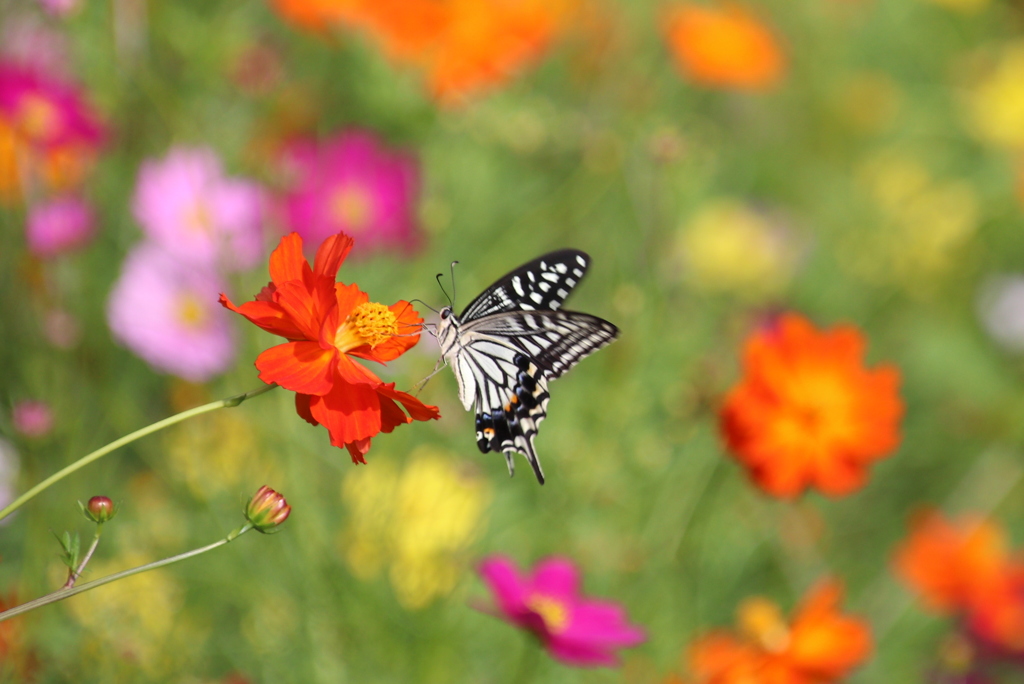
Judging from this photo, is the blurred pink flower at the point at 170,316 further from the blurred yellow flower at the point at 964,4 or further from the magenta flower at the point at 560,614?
the blurred yellow flower at the point at 964,4

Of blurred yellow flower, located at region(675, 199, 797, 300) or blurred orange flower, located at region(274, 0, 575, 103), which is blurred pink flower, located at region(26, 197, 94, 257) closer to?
blurred orange flower, located at region(274, 0, 575, 103)

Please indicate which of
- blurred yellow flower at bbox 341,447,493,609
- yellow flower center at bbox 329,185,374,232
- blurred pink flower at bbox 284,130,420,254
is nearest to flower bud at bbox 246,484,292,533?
blurred yellow flower at bbox 341,447,493,609

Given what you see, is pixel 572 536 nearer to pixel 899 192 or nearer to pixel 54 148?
pixel 54 148

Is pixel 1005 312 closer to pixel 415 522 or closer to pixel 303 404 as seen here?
pixel 415 522

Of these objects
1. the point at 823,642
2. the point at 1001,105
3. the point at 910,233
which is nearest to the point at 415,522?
the point at 823,642

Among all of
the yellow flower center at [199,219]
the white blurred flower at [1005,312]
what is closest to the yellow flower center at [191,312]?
the yellow flower center at [199,219]

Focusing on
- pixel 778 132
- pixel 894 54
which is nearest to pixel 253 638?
pixel 778 132
